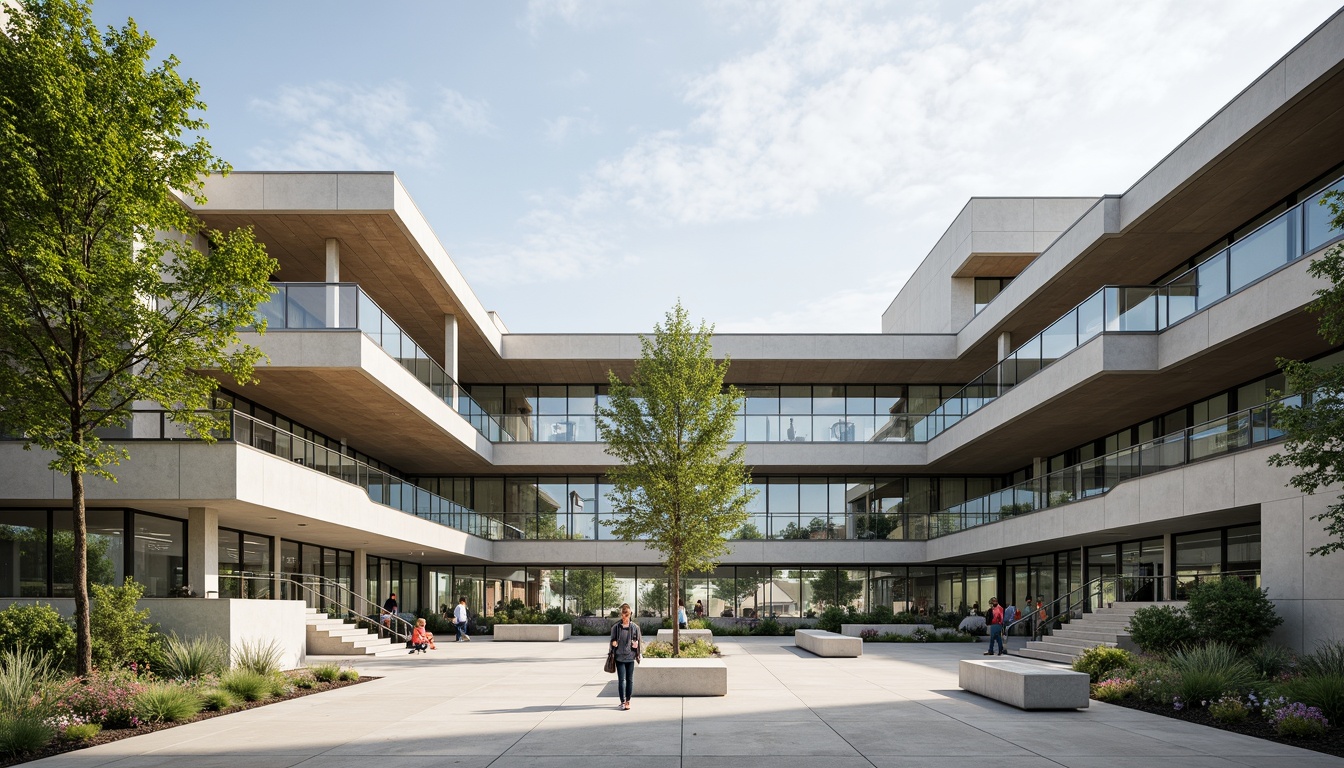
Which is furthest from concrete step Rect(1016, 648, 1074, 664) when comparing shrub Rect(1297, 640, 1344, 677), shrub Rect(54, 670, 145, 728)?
shrub Rect(54, 670, 145, 728)

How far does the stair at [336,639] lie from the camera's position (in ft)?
90.6

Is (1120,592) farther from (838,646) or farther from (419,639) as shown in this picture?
(419,639)

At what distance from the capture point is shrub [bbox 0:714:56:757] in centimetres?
1182

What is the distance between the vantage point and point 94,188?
1543 centimetres

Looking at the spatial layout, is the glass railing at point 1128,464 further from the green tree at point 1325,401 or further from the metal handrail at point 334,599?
the metal handrail at point 334,599

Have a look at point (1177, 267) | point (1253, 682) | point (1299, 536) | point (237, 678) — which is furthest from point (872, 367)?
point (237, 678)

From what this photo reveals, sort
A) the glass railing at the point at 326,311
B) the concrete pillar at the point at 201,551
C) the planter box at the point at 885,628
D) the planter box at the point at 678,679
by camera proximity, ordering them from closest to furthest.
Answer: the planter box at the point at 678,679, the concrete pillar at the point at 201,551, the glass railing at the point at 326,311, the planter box at the point at 885,628

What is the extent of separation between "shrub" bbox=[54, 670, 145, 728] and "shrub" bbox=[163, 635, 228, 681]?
335cm

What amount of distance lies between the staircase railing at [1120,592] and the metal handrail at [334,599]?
2089cm

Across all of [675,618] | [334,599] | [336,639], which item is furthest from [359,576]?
[675,618]

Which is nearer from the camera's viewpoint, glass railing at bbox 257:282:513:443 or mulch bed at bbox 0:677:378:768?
mulch bed at bbox 0:677:378:768

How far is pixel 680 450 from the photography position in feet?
89.1

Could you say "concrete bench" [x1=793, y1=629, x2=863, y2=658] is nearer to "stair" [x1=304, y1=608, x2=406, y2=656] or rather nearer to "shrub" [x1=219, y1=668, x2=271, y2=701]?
"stair" [x1=304, y1=608, x2=406, y2=656]

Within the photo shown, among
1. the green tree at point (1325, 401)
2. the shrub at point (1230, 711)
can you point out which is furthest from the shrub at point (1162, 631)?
the green tree at point (1325, 401)
